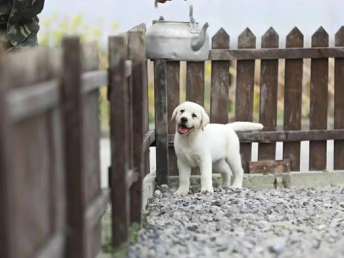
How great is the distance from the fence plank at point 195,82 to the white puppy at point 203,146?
47cm

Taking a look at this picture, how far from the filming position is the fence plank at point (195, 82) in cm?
665

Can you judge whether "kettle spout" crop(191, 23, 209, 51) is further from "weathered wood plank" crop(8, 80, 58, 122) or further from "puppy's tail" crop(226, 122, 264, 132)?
"weathered wood plank" crop(8, 80, 58, 122)

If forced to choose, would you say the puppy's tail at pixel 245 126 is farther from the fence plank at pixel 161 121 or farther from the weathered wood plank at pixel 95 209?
the weathered wood plank at pixel 95 209

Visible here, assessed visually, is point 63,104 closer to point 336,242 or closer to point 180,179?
point 336,242

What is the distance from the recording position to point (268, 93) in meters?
6.82

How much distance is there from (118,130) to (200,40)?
6.42 ft

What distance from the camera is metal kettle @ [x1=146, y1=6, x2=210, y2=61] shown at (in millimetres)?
5469

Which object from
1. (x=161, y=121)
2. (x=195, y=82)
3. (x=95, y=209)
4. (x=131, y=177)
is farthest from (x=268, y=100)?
(x=95, y=209)

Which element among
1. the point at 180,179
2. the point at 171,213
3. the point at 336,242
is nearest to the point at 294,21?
the point at 180,179

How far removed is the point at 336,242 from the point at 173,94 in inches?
112

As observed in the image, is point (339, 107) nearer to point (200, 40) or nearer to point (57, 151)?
point (200, 40)

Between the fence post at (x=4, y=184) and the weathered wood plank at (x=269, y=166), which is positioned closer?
the fence post at (x=4, y=184)

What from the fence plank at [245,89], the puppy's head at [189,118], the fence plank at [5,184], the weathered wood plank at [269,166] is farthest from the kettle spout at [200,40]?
the fence plank at [5,184]

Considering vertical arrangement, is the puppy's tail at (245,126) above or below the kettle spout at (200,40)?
below
